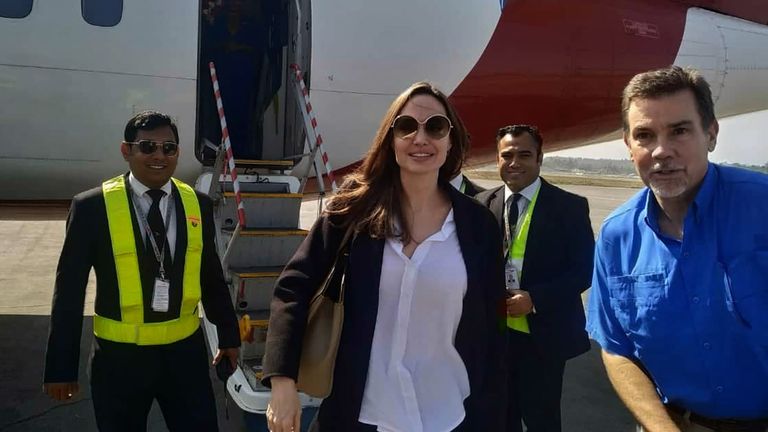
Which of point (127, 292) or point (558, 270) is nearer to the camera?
point (127, 292)

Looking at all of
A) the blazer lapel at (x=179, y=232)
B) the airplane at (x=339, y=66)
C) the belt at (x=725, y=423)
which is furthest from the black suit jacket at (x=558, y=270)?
the airplane at (x=339, y=66)

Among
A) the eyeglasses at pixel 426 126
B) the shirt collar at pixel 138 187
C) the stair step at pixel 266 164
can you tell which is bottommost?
the stair step at pixel 266 164

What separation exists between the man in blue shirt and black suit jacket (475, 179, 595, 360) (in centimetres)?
115

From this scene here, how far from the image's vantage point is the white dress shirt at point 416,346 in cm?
171

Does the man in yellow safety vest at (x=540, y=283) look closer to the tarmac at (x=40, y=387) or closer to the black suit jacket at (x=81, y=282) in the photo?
the tarmac at (x=40, y=387)

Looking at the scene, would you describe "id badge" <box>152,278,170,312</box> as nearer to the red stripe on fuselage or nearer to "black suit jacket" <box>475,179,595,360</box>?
"black suit jacket" <box>475,179,595,360</box>

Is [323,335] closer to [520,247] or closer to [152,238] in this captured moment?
[152,238]

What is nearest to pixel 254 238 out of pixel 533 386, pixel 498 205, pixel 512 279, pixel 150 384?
pixel 150 384

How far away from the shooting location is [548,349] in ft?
9.52

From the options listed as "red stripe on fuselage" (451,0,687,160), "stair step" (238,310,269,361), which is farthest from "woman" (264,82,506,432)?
"red stripe on fuselage" (451,0,687,160)

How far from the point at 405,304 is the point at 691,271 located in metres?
0.78

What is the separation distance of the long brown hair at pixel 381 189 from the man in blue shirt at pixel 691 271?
631 millimetres

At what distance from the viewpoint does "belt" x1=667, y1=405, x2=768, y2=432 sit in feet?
5.19

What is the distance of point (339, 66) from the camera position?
4707 millimetres
